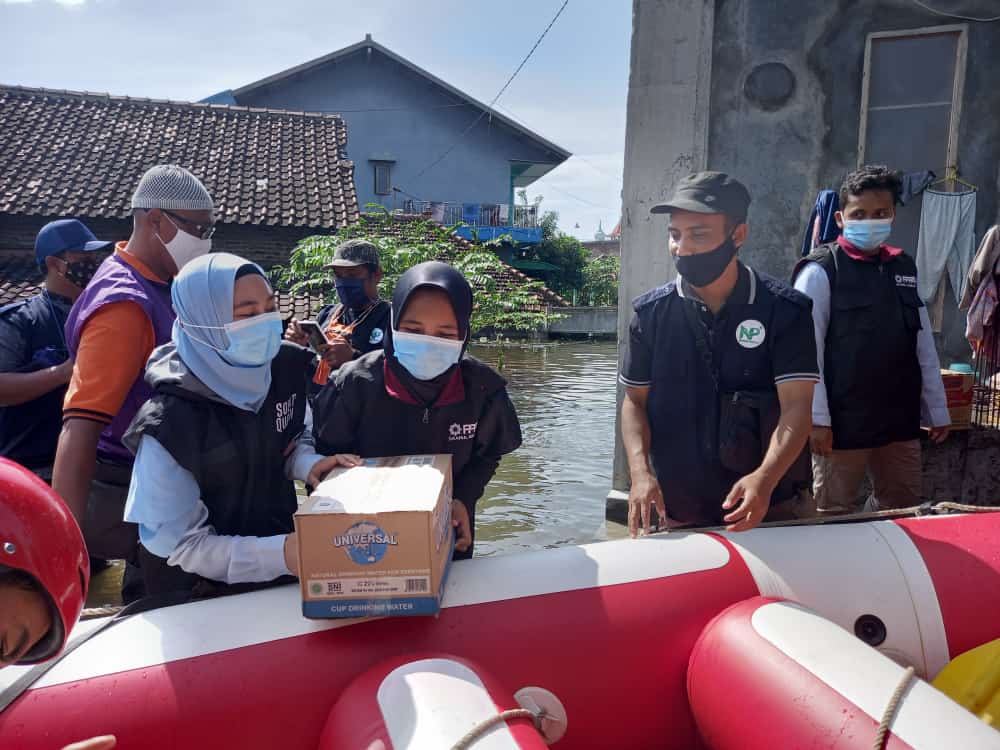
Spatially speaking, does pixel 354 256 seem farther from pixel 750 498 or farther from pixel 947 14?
pixel 947 14

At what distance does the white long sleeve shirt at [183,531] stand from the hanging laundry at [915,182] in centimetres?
494

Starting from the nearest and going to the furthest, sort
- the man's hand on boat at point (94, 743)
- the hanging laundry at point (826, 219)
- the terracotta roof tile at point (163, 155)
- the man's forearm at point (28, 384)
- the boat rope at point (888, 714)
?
the man's hand on boat at point (94, 743), the boat rope at point (888, 714), the man's forearm at point (28, 384), the hanging laundry at point (826, 219), the terracotta roof tile at point (163, 155)

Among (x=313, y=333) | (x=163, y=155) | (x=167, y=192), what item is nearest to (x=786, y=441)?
(x=167, y=192)

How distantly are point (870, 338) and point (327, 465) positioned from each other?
2.31 metres

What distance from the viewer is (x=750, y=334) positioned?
2.33m

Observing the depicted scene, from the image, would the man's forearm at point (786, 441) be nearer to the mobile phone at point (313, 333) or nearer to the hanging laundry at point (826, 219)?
the hanging laundry at point (826, 219)

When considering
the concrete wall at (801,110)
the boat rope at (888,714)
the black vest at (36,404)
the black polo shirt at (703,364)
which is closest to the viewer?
the boat rope at (888,714)

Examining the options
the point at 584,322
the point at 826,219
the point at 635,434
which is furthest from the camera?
the point at 584,322

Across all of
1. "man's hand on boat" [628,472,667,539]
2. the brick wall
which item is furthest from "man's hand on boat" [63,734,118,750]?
the brick wall

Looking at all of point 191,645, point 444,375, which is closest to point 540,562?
point 444,375

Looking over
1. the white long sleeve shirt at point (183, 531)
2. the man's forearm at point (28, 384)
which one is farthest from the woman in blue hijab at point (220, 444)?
the man's forearm at point (28, 384)

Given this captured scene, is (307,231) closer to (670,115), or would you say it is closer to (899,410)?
(670,115)

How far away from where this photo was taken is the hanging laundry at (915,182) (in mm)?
5000

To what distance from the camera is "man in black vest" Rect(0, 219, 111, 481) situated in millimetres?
2855
